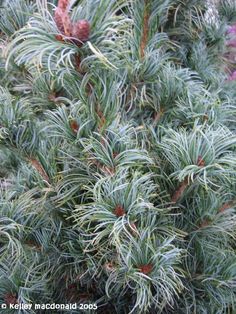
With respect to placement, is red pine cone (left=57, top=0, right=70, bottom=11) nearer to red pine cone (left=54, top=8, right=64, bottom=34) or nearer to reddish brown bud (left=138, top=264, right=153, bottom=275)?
red pine cone (left=54, top=8, right=64, bottom=34)

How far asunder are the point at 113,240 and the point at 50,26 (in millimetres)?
338

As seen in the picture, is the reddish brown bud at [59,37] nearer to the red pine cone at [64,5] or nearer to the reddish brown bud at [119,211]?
the red pine cone at [64,5]

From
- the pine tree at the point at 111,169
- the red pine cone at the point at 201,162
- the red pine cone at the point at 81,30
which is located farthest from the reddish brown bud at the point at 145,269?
the red pine cone at the point at 81,30

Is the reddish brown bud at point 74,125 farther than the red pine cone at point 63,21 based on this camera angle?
Yes

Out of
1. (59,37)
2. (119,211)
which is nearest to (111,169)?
(119,211)

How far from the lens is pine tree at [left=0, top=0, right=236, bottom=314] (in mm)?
695

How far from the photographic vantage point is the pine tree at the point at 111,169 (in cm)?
69

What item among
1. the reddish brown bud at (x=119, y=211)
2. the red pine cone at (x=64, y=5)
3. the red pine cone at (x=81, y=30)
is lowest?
the reddish brown bud at (x=119, y=211)

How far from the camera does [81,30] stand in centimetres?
62

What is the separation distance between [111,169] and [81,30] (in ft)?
0.80

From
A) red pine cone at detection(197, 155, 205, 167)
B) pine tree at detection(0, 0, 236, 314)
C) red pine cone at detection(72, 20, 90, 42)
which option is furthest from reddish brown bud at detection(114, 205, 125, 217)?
red pine cone at detection(72, 20, 90, 42)

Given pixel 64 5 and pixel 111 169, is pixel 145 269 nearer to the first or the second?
pixel 111 169

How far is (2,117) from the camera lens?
2.66ft

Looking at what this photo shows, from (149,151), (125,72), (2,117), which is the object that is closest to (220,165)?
(149,151)
